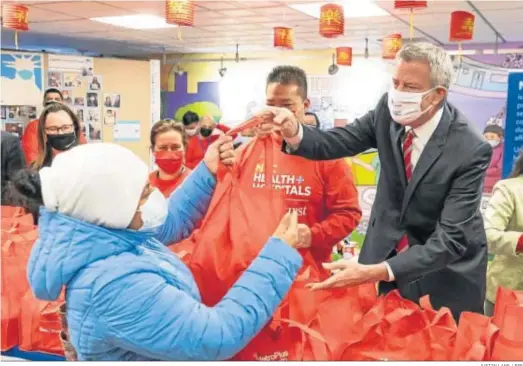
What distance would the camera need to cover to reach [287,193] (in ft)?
7.09

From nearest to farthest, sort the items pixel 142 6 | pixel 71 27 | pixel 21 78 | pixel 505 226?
pixel 505 226 → pixel 142 6 → pixel 21 78 → pixel 71 27

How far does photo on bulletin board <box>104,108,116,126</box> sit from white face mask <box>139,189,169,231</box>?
323 inches

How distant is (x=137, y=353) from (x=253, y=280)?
29 centimetres

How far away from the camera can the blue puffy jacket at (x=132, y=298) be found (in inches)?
46.4

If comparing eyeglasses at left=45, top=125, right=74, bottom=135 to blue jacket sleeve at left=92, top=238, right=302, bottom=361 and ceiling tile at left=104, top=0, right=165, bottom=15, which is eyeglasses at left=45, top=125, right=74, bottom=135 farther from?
ceiling tile at left=104, top=0, right=165, bottom=15

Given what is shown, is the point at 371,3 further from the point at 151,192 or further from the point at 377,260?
the point at 151,192

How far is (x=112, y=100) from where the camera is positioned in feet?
30.4

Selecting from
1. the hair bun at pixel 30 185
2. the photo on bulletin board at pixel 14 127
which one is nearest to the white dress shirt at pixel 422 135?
the hair bun at pixel 30 185

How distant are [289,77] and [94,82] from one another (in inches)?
287

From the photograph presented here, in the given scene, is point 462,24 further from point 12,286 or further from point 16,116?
point 16,116

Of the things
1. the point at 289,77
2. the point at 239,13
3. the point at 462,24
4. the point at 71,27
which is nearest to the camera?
the point at 289,77

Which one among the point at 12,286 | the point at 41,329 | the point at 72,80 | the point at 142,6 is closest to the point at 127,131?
the point at 72,80

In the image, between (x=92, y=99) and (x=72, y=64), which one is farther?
(x=92, y=99)

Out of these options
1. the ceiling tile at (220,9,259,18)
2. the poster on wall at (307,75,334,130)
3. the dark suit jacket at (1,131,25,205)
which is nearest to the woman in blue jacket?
the dark suit jacket at (1,131,25,205)
